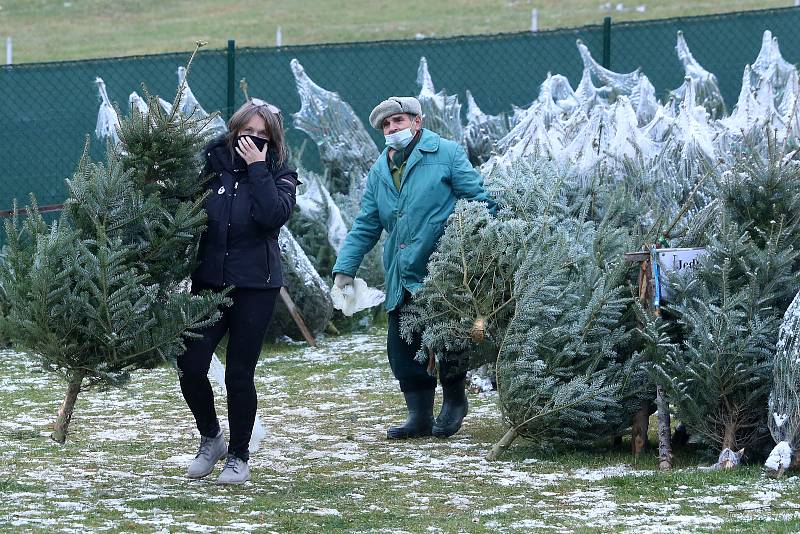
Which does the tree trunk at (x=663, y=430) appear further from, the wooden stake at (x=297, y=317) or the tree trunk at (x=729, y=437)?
the wooden stake at (x=297, y=317)

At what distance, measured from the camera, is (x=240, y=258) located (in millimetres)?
5195

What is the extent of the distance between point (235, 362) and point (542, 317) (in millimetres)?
1386

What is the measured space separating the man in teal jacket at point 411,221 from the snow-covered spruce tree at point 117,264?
1371 mm

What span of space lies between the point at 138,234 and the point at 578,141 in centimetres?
374

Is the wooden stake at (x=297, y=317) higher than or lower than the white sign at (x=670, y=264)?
lower

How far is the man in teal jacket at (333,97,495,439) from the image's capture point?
6.30 metres

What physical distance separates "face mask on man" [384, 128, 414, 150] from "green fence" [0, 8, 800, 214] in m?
5.19

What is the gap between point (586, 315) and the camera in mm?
5734

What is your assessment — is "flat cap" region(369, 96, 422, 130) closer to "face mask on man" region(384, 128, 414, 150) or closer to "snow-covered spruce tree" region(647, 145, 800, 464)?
"face mask on man" region(384, 128, 414, 150)

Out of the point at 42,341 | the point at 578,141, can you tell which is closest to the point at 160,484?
the point at 42,341

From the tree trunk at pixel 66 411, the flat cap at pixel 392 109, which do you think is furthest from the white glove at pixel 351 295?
the tree trunk at pixel 66 411

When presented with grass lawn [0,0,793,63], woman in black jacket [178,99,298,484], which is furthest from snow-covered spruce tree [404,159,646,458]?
grass lawn [0,0,793,63]

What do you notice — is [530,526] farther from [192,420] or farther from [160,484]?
[192,420]

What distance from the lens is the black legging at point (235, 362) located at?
17.2 ft
